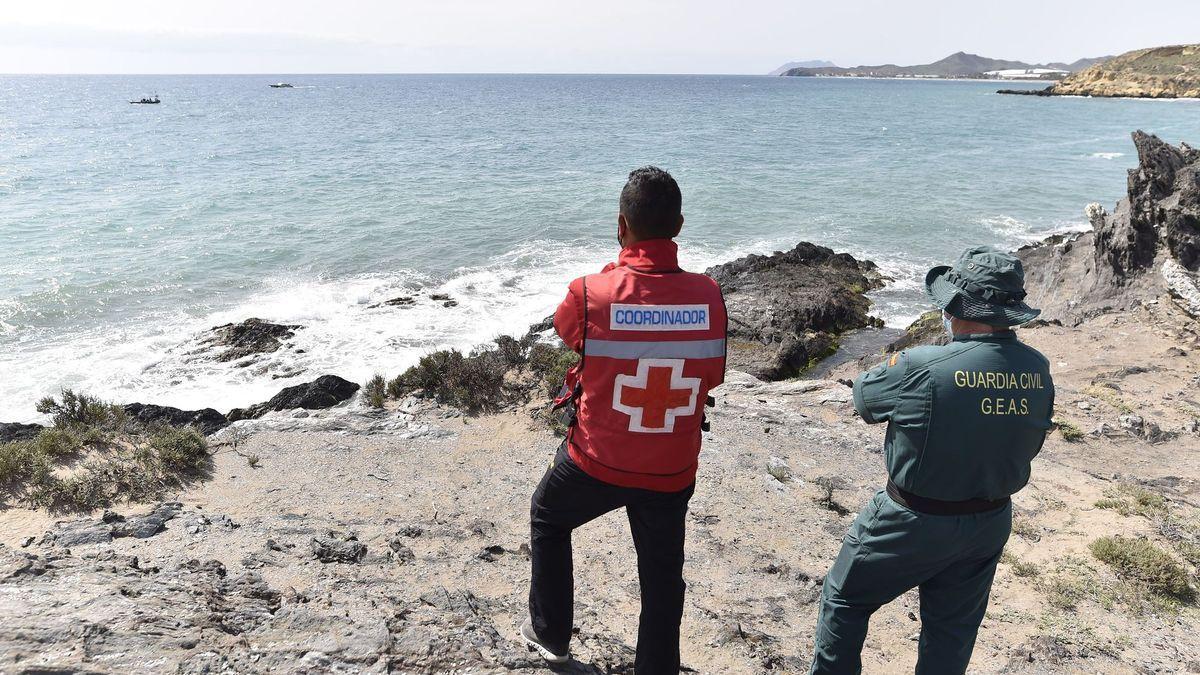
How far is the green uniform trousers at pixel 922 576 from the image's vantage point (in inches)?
111

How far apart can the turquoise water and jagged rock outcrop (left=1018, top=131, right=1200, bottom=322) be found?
4.24m

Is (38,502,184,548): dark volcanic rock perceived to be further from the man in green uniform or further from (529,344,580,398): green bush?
the man in green uniform

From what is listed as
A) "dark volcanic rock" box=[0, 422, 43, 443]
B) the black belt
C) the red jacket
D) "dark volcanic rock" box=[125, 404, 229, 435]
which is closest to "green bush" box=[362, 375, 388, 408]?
"dark volcanic rock" box=[125, 404, 229, 435]

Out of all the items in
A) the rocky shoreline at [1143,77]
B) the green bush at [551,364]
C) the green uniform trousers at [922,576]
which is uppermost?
the rocky shoreline at [1143,77]

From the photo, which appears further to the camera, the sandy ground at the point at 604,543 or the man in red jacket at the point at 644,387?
the sandy ground at the point at 604,543

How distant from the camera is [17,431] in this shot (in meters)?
9.43

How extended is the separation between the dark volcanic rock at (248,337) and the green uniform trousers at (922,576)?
543 inches

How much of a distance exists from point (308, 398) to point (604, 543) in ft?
20.5

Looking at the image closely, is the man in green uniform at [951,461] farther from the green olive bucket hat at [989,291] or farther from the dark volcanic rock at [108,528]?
the dark volcanic rock at [108,528]

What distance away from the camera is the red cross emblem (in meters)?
2.79

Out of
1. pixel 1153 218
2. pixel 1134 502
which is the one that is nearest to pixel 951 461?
pixel 1134 502

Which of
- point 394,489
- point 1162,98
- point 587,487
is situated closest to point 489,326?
point 394,489

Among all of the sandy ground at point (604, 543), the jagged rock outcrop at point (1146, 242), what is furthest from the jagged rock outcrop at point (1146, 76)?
the sandy ground at point (604, 543)

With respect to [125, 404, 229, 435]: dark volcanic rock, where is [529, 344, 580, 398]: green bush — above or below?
above
